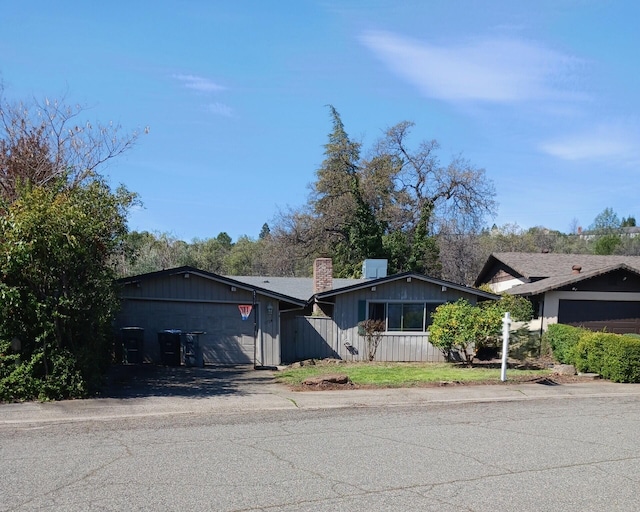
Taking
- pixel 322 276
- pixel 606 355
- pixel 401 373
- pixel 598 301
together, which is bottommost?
pixel 401 373

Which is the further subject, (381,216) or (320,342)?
(381,216)

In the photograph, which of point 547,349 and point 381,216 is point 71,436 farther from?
point 381,216

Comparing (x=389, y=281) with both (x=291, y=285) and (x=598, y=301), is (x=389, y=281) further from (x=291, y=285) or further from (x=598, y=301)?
(x=598, y=301)

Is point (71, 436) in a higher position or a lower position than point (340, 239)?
lower

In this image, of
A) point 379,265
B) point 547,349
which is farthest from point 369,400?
point 379,265

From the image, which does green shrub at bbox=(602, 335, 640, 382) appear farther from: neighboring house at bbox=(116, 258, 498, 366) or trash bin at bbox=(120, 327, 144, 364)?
trash bin at bbox=(120, 327, 144, 364)

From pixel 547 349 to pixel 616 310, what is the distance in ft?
12.3

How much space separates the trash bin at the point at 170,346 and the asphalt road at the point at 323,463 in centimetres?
795

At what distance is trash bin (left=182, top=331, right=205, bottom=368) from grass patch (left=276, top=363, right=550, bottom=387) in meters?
2.76

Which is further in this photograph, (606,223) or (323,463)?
(606,223)

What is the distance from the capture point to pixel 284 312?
21.8m

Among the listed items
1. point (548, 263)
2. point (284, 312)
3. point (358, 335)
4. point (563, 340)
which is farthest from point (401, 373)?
point (548, 263)

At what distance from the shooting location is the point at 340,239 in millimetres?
40344

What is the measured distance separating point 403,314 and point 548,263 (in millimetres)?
11920
